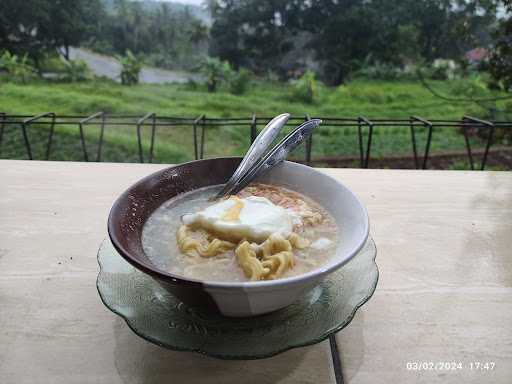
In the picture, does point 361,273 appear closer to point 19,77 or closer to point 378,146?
point 378,146

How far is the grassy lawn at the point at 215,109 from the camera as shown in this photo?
224 centimetres

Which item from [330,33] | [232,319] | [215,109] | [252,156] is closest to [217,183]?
[252,156]

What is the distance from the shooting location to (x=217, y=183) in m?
0.58

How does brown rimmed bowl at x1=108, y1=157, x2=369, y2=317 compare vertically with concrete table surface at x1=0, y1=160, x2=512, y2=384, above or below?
above

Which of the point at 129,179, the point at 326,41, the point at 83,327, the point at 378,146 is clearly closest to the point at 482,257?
the point at 83,327

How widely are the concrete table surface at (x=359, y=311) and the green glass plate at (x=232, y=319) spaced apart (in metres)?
0.03

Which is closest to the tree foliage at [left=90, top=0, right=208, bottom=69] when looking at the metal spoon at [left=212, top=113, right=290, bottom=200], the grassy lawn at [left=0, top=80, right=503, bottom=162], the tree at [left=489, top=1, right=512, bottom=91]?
the grassy lawn at [left=0, top=80, right=503, bottom=162]

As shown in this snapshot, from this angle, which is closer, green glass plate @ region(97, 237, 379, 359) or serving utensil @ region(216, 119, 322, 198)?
green glass plate @ region(97, 237, 379, 359)

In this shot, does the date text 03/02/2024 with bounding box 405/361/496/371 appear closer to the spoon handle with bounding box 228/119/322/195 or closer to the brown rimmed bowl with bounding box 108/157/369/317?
the brown rimmed bowl with bounding box 108/157/369/317

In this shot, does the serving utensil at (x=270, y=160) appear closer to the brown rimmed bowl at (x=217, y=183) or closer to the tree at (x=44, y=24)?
the brown rimmed bowl at (x=217, y=183)

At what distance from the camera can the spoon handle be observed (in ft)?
1.81

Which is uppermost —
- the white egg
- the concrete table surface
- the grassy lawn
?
the white egg

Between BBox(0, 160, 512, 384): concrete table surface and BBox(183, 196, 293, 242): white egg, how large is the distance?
0.13m

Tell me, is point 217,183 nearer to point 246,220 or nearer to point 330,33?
point 246,220
